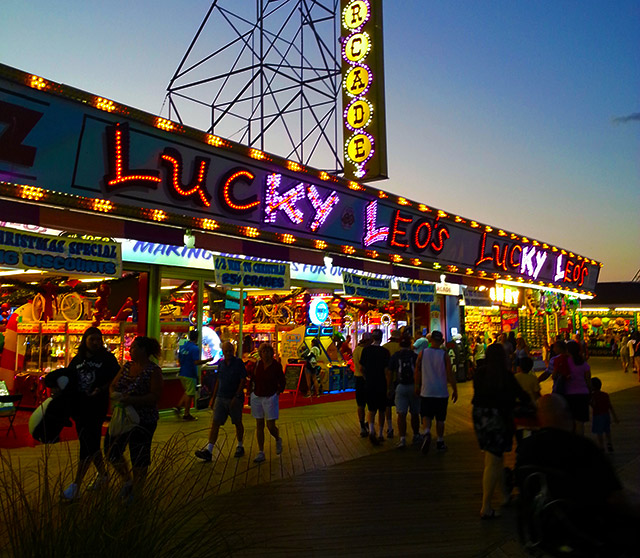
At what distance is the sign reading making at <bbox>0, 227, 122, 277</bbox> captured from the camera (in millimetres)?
8492

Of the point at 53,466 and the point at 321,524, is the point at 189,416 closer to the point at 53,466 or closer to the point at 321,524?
the point at 53,466

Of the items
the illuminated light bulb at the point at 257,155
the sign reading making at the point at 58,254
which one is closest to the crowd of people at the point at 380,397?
the sign reading making at the point at 58,254

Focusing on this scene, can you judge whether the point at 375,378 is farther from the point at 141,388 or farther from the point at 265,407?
the point at 141,388

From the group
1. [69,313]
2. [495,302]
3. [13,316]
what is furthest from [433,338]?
[495,302]

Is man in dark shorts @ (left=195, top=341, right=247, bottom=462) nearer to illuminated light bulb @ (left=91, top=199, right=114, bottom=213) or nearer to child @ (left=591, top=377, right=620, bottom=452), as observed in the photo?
illuminated light bulb @ (left=91, top=199, right=114, bottom=213)

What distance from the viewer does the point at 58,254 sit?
898 cm

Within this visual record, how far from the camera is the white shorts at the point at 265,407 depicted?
8789 millimetres

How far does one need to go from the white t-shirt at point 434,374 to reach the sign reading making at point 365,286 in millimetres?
5468

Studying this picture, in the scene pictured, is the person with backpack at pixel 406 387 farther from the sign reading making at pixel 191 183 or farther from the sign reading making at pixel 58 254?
the sign reading making at pixel 58 254

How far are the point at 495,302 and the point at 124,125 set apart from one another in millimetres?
17043

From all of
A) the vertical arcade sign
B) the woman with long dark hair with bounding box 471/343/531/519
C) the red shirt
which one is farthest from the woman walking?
the vertical arcade sign

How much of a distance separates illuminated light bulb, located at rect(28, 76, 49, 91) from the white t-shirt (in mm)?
6614

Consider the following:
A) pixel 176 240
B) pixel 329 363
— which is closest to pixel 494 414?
pixel 176 240

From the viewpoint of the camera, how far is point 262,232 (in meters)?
12.2
